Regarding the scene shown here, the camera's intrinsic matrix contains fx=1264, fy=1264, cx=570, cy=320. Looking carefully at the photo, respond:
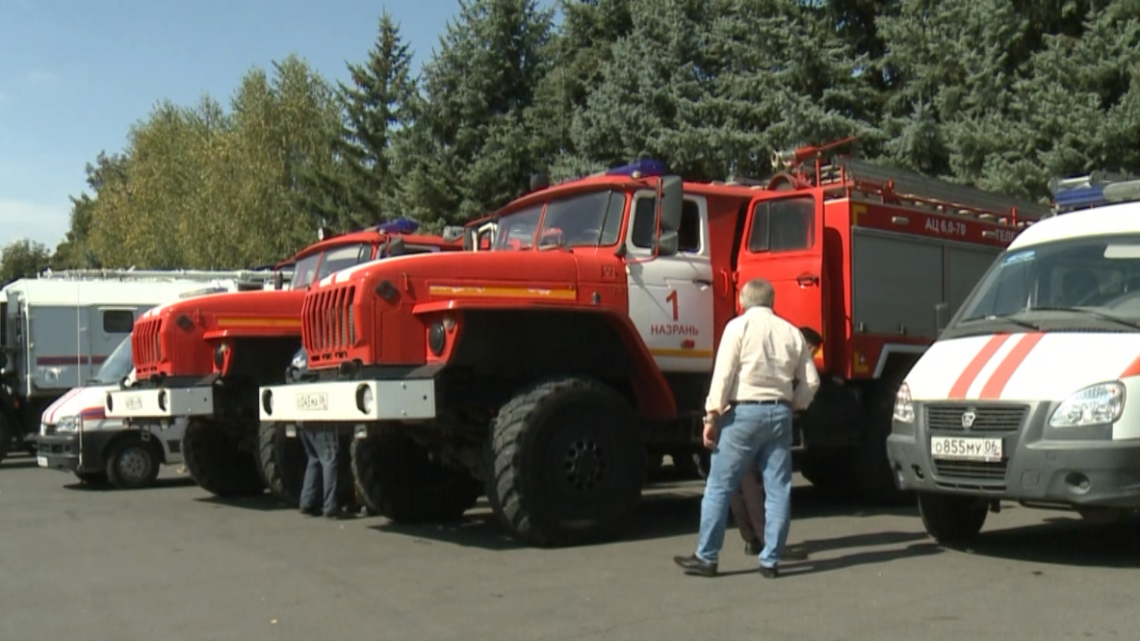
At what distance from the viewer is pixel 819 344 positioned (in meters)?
10.6

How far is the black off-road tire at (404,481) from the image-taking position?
10.8m

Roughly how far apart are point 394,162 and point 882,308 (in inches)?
817

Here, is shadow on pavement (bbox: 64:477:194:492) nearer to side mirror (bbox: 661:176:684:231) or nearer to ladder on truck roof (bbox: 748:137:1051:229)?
side mirror (bbox: 661:176:684:231)

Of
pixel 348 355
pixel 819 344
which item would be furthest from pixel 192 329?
pixel 819 344

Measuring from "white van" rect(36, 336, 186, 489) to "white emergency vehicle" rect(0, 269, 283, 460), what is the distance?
4.78 metres

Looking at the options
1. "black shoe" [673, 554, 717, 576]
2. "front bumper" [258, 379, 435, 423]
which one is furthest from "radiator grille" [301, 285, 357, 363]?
"black shoe" [673, 554, 717, 576]

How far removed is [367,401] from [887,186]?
209 inches

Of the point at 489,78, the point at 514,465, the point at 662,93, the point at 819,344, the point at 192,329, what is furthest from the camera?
the point at 489,78

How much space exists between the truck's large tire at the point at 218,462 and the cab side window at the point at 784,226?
6.38 metres

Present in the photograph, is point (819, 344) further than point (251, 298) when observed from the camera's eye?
No

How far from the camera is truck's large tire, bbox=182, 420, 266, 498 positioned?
1397 cm

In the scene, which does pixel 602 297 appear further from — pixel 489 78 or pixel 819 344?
pixel 489 78

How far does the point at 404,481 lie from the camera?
35.8ft

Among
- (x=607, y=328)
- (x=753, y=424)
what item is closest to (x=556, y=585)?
(x=753, y=424)
